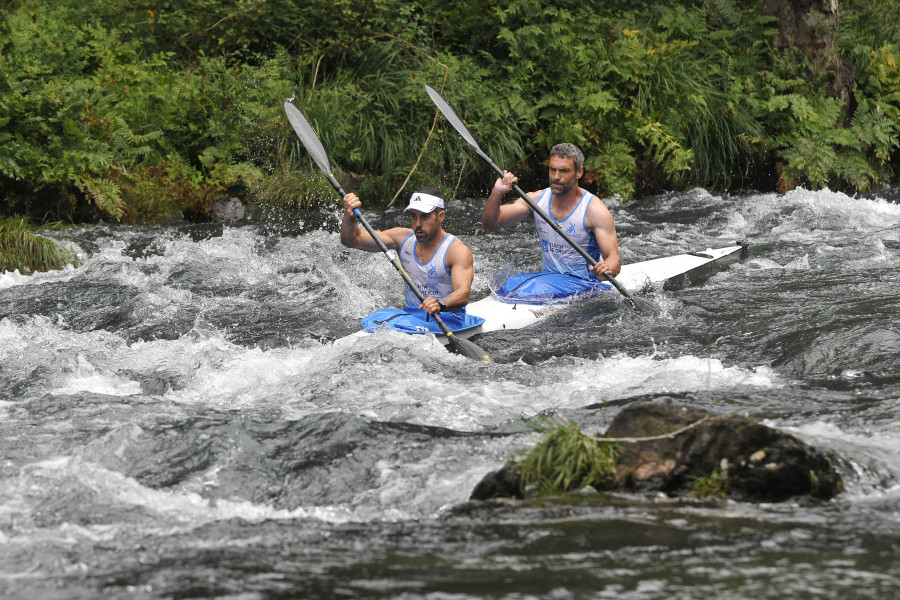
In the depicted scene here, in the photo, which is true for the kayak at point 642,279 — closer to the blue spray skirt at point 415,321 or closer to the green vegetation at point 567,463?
the blue spray skirt at point 415,321

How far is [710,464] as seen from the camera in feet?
11.5

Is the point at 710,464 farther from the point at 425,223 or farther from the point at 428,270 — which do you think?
the point at 428,270

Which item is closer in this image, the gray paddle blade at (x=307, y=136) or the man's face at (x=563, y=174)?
the man's face at (x=563, y=174)

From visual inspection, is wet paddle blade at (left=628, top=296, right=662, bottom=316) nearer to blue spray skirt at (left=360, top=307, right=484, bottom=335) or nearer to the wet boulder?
blue spray skirt at (left=360, top=307, right=484, bottom=335)

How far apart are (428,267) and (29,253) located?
12.6ft

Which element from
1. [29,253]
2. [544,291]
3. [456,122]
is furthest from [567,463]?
[29,253]

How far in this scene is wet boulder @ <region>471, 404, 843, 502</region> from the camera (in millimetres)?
3443

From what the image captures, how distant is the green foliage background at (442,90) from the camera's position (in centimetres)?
1027

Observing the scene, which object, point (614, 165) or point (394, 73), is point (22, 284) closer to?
point (394, 73)

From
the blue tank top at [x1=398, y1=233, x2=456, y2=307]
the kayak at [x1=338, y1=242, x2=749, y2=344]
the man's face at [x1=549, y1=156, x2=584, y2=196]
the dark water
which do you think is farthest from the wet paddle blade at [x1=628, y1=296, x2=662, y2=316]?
the blue tank top at [x1=398, y1=233, x2=456, y2=307]

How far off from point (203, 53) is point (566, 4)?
14.7ft

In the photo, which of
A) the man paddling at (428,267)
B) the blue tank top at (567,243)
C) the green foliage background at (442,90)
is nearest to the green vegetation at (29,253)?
the green foliage background at (442,90)

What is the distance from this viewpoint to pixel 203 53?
448 inches

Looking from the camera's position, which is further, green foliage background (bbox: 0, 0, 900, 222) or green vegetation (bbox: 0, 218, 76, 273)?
green foliage background (bbox: 0, 0, 900, 222)
